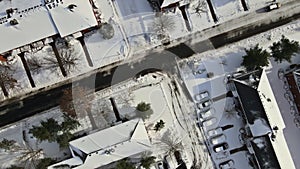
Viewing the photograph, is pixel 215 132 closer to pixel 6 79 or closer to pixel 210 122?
pixel 210 122

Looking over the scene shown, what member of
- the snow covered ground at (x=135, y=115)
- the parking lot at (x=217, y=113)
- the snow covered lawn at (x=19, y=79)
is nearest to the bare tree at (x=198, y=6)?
the parking lot at (x=217, y=113)

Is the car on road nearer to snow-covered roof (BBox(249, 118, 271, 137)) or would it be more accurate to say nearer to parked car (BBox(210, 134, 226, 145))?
parked car (BBox(210, 134, 226, 145))

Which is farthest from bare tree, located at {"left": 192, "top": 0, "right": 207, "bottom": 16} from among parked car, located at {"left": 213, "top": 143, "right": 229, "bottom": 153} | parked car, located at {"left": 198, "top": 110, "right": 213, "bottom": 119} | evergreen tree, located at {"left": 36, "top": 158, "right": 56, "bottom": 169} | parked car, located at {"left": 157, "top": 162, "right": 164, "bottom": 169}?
evergreen tree, located at {"left": 36, "top": 158, "right": 56, "bottom": 169}

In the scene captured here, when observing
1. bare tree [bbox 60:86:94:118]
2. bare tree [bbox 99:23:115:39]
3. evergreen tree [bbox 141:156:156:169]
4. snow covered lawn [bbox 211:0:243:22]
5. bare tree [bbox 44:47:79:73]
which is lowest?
evergreen tree [bbox 141:156:156:169]

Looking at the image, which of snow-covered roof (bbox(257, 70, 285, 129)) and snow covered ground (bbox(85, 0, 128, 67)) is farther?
snow covered ground (bbox(85, 0, 128, 67))

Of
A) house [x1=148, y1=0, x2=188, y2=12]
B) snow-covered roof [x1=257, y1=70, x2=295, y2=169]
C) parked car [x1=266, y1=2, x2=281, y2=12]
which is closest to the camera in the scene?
snow-covered roof [x1=257, y1=70, x2=295, y2=169]

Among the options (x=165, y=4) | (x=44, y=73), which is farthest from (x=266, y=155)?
(x=44, y=73)

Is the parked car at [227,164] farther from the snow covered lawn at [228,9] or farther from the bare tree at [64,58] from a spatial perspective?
the bare tree at [64,58]
